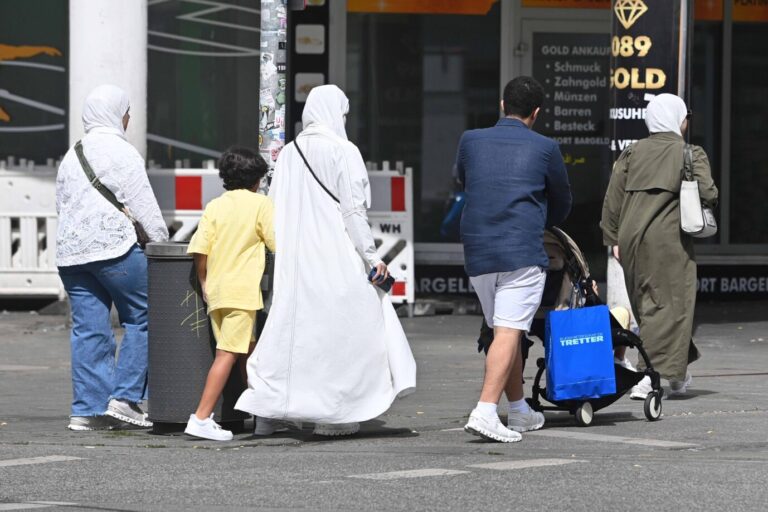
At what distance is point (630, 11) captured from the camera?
13406 mm

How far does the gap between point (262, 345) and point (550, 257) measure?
5.14ft

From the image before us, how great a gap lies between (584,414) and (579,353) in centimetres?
34

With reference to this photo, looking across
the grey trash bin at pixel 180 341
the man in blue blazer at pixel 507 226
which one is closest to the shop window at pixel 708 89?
the man in blue blazer at pixel 507 226

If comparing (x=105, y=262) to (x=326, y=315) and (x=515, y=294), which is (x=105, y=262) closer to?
(x=326, y=315)

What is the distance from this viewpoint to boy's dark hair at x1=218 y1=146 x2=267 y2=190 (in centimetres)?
862

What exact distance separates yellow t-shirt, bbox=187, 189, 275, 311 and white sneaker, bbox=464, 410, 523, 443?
122cm

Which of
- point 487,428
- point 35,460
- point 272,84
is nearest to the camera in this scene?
point 35,460

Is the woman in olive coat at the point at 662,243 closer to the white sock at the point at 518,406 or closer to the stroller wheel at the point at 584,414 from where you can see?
the stroller wheel at the point at 584,414

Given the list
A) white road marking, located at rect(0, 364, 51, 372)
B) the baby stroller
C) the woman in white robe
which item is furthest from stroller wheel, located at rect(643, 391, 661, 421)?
white road marking, located at rect(0, 364, 51, 372)

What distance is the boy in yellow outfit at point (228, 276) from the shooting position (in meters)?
8.45

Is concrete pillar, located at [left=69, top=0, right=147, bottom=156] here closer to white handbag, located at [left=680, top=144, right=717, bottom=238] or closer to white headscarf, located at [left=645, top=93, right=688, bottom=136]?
white headscarf, located at [left=645, top=93, right=688, bottom=136]

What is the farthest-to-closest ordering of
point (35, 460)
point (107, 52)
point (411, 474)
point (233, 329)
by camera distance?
point (107, 52), point (233, 329), point (35, 460), point (411, 474)

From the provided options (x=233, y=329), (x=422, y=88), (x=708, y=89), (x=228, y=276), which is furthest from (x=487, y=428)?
(x=708, y=89)

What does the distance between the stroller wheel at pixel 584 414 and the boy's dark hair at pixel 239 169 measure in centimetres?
205
